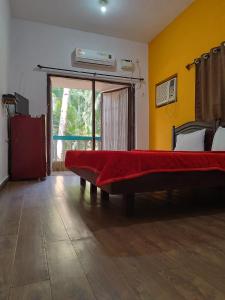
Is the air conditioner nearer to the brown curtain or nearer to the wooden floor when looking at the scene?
the brown curtain

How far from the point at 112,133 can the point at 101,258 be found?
4575mm

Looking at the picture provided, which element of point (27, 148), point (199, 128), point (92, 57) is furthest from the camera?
point (92, 57)

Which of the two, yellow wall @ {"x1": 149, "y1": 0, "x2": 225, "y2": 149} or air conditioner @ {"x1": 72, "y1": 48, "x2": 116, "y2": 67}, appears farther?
air conditioner @ {"x1": 72, "y1": 48, "x2": 116, "y2": 67}

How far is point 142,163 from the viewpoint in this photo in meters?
1.67

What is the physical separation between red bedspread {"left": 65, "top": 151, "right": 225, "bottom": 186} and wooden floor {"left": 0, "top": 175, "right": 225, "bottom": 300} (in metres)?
0.33

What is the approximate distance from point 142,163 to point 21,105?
2830 millimetres

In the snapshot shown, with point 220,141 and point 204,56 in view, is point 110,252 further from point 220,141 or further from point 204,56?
point 204,56

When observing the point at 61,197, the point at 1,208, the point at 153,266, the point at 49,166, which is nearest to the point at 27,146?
the point at 49,166

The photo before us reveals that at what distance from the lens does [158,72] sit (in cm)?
469

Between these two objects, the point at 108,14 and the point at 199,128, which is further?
the point at 108,14

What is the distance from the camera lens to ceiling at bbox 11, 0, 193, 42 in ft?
12.2

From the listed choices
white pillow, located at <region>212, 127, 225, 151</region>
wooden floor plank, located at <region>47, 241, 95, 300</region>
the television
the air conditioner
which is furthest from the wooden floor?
the air conditioner

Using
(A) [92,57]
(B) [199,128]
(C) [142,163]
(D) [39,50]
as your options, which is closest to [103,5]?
(A) [92,57]

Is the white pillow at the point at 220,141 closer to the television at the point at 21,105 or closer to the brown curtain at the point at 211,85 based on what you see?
the brown curtain at the point at 211,85
